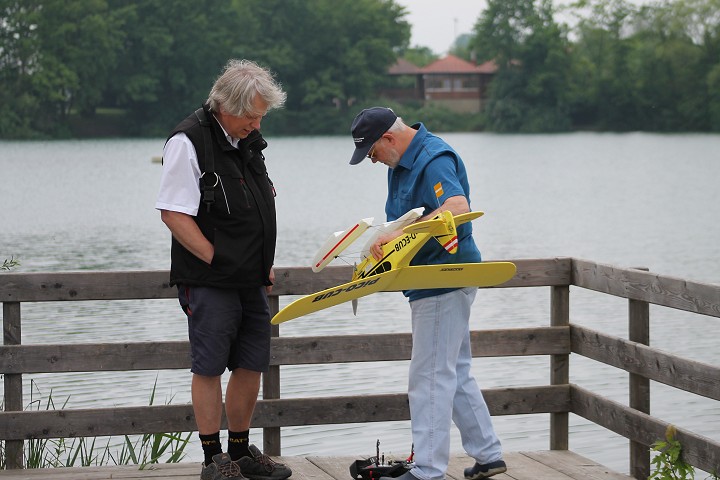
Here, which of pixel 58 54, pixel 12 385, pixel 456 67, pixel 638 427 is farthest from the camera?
pixel 456 67

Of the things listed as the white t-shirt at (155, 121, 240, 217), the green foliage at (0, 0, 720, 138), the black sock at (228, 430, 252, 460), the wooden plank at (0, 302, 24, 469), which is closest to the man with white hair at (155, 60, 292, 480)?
the white t-shirt at (155, 121, 240, 217)

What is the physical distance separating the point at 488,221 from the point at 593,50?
3511 inches

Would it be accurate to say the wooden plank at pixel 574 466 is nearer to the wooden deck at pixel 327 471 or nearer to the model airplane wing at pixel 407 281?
the wooden deck at pixel 327 471

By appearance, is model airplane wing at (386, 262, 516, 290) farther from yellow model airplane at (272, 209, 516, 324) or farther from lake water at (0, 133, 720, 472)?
lake water at (0, 133, 720, 472)

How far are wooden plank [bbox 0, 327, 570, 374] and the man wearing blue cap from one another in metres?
0.81

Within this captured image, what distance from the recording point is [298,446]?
866 centimetres

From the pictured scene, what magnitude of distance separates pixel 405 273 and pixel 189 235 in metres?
0.83

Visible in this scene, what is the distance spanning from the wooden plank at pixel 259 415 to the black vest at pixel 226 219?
879 millimetres

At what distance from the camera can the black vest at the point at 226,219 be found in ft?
15.6

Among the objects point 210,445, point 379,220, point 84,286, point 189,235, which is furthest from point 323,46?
point 189,235

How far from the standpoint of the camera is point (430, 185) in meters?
4.63

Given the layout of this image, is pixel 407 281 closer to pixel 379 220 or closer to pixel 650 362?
pixel 650 362

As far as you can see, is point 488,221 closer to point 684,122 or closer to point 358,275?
point 358,275

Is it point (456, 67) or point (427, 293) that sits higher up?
point (456, 67)
